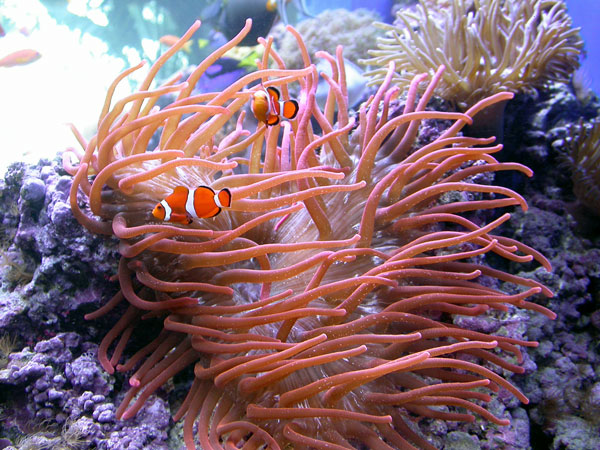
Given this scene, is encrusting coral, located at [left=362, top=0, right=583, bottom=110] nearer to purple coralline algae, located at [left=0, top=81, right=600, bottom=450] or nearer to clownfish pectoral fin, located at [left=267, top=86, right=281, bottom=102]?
purple coralline algae, located at [left=0, top=81, right=600, bottom=450]

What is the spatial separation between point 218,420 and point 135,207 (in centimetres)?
84

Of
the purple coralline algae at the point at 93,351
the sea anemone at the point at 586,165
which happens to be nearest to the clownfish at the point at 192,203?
the purple coralline algae at the point at 93,351

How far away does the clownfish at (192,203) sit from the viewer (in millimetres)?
1371

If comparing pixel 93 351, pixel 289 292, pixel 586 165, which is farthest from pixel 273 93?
pixel 586 165

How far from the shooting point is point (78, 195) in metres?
1.67

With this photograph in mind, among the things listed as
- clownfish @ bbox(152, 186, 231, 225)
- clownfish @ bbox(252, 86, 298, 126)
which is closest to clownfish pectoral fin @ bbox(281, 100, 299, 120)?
clownfish @ bbox(252, 86, 298, 126)

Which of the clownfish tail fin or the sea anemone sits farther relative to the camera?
the sea anemone

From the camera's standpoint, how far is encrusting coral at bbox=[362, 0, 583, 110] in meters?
2.72

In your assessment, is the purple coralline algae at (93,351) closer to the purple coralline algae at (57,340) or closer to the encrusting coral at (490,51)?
the purple coralline algae at (57,340)

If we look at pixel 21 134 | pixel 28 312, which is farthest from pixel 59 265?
pixel 21 134

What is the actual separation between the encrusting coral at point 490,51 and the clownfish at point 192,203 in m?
1.98

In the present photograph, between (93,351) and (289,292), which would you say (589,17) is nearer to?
(289,292)

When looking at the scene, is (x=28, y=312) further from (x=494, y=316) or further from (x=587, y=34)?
(x=587, y=34)

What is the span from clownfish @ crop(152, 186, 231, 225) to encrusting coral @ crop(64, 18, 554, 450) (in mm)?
59
